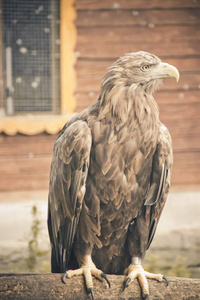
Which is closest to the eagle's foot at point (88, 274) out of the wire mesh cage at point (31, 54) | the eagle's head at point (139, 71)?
the eagle's head at point (139, 71)

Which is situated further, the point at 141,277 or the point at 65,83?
the point at 65,83

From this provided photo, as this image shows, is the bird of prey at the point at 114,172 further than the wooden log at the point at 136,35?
No

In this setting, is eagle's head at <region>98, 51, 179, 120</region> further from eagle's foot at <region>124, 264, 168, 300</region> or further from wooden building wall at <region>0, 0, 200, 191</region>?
wooden building wall at <region>0, 0, 200, 191</region>

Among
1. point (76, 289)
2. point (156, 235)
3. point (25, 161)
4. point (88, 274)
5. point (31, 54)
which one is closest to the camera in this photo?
point (76, 289)

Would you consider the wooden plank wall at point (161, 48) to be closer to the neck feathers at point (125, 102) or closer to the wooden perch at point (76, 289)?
the neck feathers at point (125, 102)

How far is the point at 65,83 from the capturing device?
532cm

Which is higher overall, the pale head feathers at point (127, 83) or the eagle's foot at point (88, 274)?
Answer: the pale head feathers at point (127, 83)

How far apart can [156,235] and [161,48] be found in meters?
2.06

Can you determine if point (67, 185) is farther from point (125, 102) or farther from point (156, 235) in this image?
point (156, 235)

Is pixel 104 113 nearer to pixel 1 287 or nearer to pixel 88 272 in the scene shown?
pixel 88 272

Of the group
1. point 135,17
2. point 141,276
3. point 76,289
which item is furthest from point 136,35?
point 76,289

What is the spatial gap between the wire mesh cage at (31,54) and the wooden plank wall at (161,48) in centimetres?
27

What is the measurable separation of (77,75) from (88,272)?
130 inches

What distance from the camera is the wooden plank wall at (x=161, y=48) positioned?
5379 millimetres
